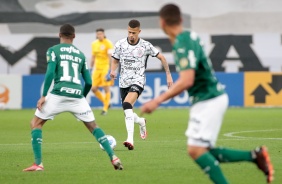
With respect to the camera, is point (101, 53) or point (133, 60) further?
point (101, 53)

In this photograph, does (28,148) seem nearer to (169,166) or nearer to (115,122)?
(169,166)

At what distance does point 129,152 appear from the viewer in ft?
46.6

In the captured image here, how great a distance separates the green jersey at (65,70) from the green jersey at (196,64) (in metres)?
3.20

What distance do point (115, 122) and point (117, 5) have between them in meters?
12.8

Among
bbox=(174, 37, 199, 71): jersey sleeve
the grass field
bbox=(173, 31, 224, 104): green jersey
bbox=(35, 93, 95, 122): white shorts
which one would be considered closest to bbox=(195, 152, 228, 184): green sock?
bbox=(173, 31, 224, 104): green jersey

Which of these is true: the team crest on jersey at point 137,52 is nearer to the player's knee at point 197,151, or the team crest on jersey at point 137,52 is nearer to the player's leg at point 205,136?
the player's leg at point 205,136

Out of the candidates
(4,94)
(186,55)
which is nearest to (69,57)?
(186,55)

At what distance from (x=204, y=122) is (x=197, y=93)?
0.37 metres

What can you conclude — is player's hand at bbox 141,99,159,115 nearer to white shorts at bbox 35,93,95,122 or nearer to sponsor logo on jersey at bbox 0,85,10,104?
white shorts at bbox 35,93,95,122

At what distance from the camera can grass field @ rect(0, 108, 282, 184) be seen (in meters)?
10.8

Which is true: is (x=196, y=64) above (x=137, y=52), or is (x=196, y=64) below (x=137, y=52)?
above

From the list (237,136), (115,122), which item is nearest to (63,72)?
(237,136)

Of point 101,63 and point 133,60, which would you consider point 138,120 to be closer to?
point 133,60

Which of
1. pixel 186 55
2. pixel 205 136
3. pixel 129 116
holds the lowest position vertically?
pixel 129 116
